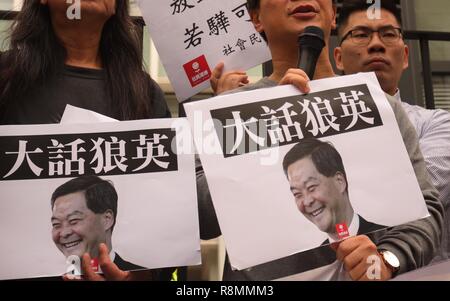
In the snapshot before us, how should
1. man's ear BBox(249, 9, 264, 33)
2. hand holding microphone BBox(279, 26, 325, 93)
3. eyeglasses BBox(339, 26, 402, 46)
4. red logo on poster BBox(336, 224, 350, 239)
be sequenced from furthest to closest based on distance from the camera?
eyeglasses BBox(339, 26, 402, 46)
man's ear BBox(249, 9, 264, 33)
hand holding microphone BBox(279, 26, 325, 93)
red logo on poster BBox(336, 224, 350, 239)

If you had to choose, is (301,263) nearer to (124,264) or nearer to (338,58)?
(124,264)

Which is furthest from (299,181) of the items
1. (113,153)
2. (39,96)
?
(39,96)

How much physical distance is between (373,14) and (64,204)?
860 millimetres

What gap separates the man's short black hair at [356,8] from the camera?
1171mm

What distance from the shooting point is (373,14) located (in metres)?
1.14

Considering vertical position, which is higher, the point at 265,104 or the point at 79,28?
the point at 79,28

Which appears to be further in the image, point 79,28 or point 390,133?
point 79,28

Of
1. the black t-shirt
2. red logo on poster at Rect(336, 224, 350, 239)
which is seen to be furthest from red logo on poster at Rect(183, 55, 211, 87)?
red logo on poster at Rect(336, 224, 350, 239)

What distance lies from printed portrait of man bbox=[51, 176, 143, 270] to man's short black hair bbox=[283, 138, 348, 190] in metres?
0.26

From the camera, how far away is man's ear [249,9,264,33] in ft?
3.25

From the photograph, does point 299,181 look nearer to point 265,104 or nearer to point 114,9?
point 265,104

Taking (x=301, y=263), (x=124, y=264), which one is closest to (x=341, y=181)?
(x=301, y=263)

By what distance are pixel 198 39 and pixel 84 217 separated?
1.66ft

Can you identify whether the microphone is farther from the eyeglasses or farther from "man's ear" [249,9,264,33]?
the eyeglasses
